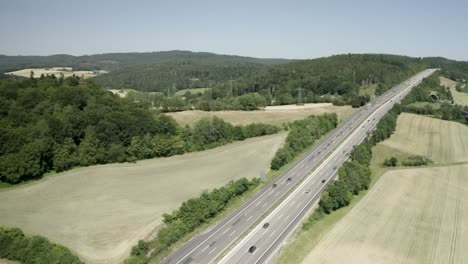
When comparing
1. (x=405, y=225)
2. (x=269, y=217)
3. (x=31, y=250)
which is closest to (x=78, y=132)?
(x=31, y=250)

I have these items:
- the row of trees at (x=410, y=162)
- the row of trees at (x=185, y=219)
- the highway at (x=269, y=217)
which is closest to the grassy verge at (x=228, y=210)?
the row of trees at (x=185, y=219)

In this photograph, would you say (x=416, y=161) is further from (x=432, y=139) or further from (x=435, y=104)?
(x=435, y=104)

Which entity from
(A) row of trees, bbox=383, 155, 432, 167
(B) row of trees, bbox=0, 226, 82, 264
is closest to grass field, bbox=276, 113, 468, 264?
(A) row of trees, bbox=383, 155, 432, 167

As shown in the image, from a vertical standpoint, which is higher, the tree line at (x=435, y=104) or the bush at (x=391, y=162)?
the tree line at (x=435, y=104)

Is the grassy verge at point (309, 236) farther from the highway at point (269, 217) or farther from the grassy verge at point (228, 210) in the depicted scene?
the grassy verge at point (228, 210)

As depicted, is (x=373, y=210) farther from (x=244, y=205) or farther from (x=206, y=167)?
(x=206, y=167)

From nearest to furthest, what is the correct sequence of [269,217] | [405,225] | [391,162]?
[405,225] → [269,217] → [391,162]
